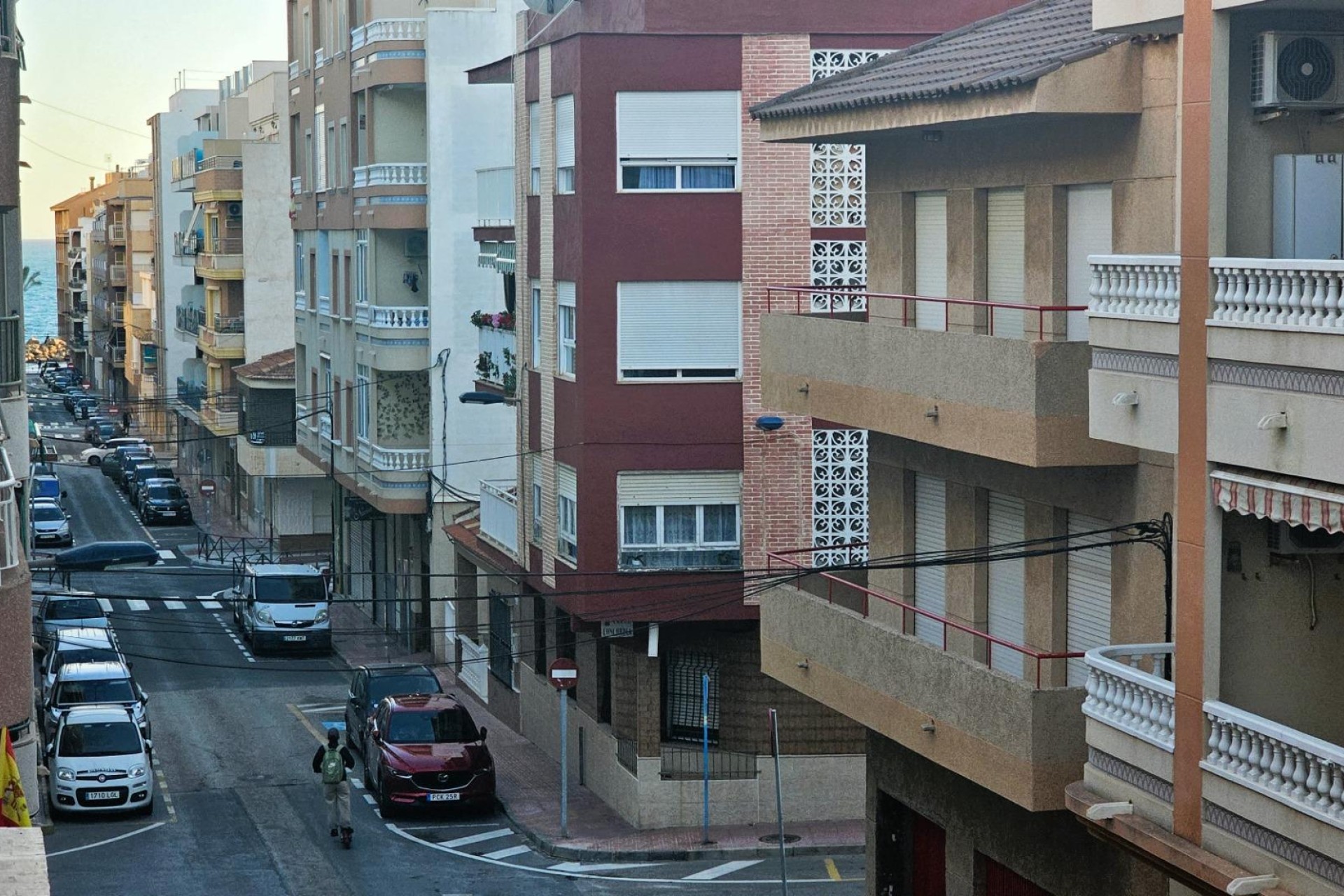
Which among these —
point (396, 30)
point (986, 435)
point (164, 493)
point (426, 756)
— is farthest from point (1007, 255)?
point (164, 493)

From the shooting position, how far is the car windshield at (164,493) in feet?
241

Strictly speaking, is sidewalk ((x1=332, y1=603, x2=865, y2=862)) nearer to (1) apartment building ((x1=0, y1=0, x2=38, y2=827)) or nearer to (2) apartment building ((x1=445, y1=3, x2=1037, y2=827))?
(2) apartment building ((x1=445, y1=3, x2=1037, y2=827))

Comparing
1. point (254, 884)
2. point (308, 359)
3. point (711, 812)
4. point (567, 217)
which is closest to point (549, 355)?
point (567, 217)

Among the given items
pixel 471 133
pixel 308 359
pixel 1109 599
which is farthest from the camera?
pixel 308 359

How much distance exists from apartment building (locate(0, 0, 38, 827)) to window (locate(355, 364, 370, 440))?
2004 cm

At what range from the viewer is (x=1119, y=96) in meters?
15.8

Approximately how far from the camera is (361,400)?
46.1m

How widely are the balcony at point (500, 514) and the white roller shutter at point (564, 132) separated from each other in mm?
6385

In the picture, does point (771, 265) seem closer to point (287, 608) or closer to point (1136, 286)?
point (1136, 286)

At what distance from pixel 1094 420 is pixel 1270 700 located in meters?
2.36

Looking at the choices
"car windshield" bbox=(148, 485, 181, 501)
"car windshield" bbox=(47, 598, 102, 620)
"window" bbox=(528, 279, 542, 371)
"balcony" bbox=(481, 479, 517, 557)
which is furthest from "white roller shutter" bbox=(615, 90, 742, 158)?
"car windshield" bbox=(148, 485, 181, 501)

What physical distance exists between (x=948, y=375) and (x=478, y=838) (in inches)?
565

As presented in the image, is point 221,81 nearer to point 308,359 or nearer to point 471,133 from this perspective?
point 308,359

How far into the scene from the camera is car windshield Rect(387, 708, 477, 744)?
31.0 m
